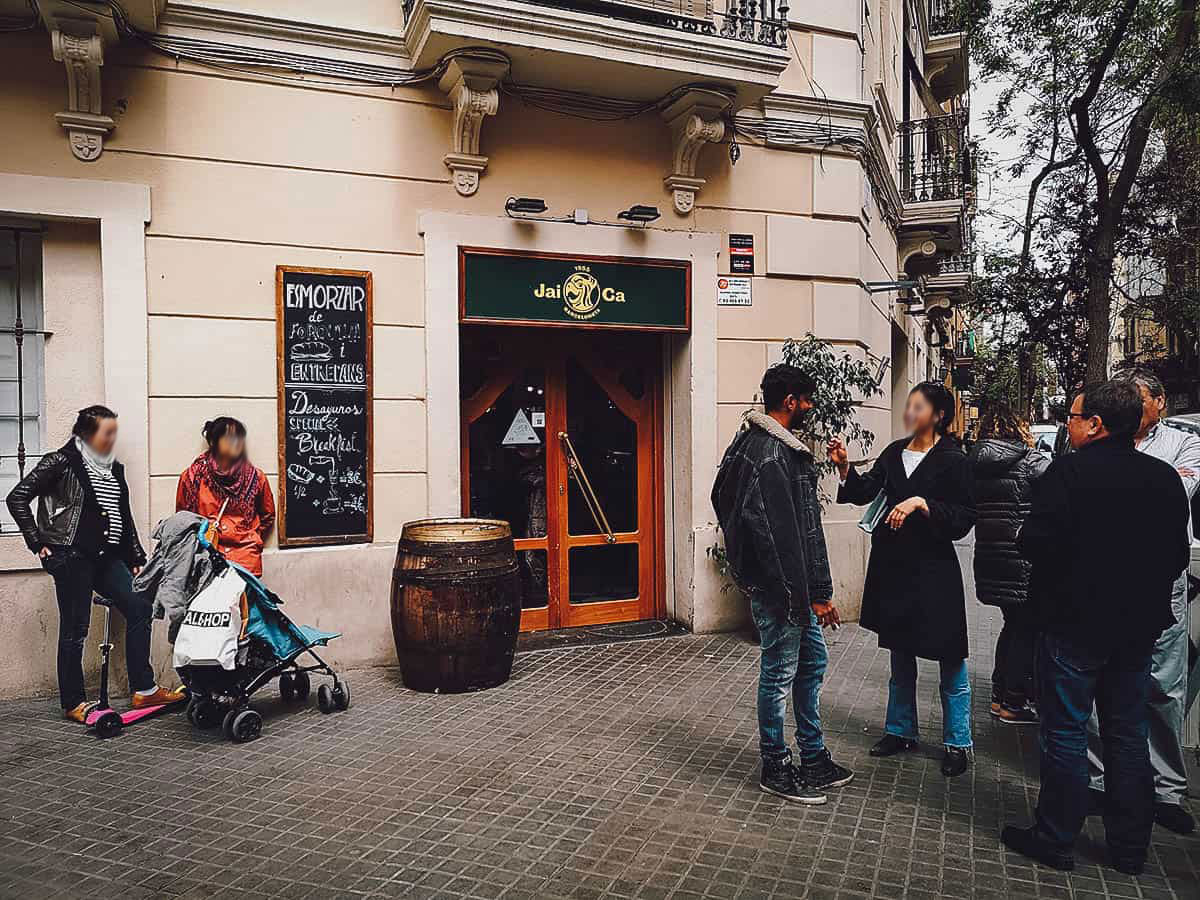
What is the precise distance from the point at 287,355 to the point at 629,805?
405 centimetres

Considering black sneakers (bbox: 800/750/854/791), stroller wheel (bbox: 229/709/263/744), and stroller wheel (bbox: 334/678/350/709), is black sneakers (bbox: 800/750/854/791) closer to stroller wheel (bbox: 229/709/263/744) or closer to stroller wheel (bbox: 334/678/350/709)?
stroller wheel (bbox: 334/678/350/709)

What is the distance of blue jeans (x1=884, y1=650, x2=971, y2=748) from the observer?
4.73m

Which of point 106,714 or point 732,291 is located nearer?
point 106,714

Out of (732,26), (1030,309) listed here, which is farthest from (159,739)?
(1030,309)

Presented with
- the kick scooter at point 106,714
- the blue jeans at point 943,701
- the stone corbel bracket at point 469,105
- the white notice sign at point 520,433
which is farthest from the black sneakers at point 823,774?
the stone corbel bracket at point 469,105

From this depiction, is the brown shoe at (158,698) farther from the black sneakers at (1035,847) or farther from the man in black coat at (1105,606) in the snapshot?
the man in black coat at (1105,606)

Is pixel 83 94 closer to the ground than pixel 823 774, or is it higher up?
higher up

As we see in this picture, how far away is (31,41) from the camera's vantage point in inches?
236

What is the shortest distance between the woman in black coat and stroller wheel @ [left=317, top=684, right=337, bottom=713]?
3.29 meters

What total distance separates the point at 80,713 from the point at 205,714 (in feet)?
2.78

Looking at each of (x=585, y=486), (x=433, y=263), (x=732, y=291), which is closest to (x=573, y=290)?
(x=433, y=263)

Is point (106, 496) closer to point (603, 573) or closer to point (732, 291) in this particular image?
point (603, 573)

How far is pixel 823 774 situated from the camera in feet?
14.9

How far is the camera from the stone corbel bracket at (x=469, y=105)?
22.2ft
